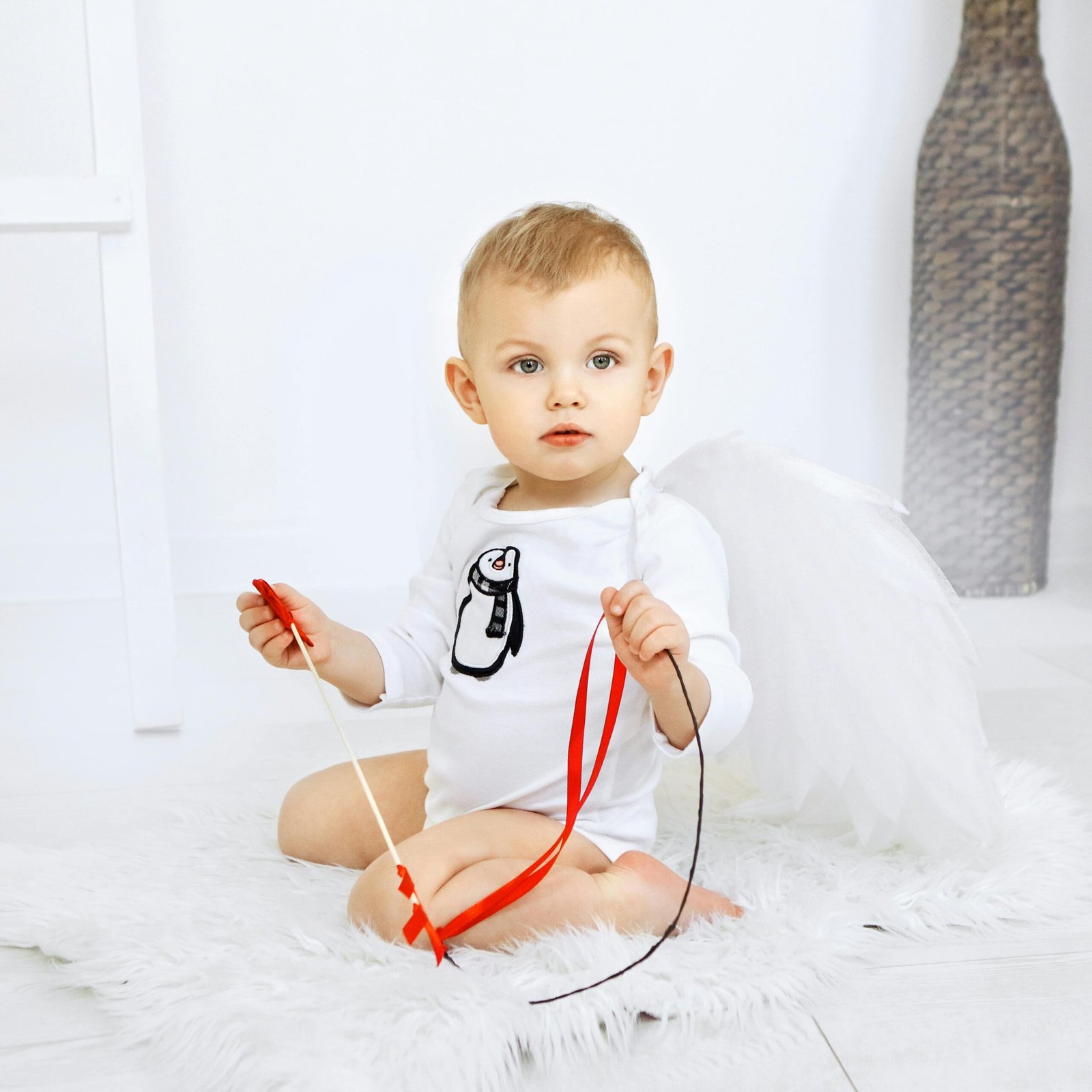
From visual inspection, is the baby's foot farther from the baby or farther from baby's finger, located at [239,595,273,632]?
baby's finger, located at [239,595,273,632]

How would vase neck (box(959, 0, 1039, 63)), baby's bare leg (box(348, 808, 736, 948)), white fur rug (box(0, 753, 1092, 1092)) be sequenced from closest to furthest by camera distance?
1. white fur rug (box(0, 753, 1092, 1092))
2. baby's bare leg (box(348, 808, 736, 948))
3. vase neck (box(959, 0, 1039, 63))

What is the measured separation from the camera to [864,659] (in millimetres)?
830

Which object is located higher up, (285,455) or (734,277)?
(734,277)

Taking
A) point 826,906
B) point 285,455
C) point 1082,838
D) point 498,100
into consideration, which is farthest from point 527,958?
point 498,100

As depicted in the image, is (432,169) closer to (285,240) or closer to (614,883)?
(285,240)

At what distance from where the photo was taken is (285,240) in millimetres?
1773

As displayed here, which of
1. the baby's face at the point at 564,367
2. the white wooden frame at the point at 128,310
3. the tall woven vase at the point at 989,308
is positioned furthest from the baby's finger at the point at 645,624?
the tall woven vase at the point at 989,308

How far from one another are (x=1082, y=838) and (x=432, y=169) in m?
1.32

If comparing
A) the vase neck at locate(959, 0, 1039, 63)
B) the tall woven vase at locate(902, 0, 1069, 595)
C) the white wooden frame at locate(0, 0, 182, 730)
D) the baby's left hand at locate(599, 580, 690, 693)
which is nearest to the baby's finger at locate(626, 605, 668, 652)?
the baby's left hand at locate(599, 580, 690, 693)

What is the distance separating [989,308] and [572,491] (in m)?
1.16

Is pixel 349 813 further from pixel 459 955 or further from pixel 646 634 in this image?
pixel 646 634

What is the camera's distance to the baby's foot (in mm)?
736

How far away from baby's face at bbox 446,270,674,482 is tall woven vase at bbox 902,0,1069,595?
1.12 meters

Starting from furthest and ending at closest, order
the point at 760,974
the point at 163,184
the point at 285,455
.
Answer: the point at 285,455, the point at 163,184, the point at 760,974
